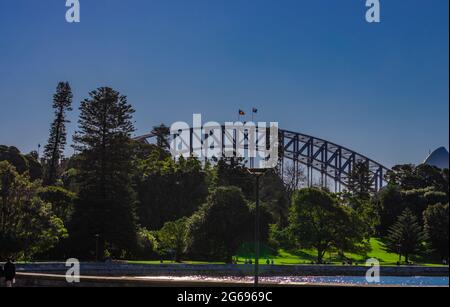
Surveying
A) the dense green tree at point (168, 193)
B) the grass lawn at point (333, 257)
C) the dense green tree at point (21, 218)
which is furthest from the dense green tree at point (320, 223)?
the dense green tree at point (21, 218)

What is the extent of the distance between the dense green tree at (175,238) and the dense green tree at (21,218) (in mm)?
13065

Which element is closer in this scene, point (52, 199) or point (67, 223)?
point (67, 223)

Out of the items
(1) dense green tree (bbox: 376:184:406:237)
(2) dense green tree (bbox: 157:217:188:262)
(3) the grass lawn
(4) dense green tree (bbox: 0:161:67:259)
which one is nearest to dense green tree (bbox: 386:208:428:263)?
(3) the grass lawn

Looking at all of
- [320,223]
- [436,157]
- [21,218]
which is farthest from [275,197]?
[436,157]

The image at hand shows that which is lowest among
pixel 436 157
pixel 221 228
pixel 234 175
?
pixel 221 228

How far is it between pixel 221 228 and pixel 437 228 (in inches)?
907

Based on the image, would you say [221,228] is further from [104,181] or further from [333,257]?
[333,257]

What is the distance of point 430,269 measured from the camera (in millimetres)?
58094

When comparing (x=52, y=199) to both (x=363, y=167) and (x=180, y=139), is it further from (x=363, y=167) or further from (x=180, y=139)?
(x=363, y=167)

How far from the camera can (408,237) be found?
6825 centimetres

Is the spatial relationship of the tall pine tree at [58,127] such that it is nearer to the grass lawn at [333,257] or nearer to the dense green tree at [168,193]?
the dense green tree at [168,193]

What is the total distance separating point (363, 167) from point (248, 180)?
108 feet

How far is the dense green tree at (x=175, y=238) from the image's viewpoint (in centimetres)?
5812
